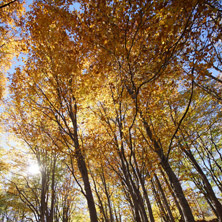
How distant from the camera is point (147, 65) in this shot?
373cm

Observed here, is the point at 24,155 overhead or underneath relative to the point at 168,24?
A: overhead

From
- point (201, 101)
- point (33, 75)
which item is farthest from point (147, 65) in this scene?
point (201, 101)

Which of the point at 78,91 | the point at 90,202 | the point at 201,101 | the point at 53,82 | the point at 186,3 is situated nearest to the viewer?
the point at 186,3

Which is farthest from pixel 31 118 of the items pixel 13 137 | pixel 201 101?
pixel 201 101

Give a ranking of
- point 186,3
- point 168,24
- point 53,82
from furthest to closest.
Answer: point 53,82, point 168,24, point 186,3

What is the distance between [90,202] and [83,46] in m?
4.76

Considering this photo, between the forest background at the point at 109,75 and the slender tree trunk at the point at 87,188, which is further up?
the forest background at the point at 109,75

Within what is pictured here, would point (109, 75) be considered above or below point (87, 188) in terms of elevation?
above

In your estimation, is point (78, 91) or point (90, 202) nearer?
point (90, 202)

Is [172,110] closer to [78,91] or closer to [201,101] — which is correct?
[201,101]

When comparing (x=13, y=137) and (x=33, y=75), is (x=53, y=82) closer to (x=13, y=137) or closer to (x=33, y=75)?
(x=33, y=75)

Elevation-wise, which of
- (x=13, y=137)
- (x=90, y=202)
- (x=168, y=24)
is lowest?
(x=90, y=202)

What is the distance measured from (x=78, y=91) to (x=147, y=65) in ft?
7.89

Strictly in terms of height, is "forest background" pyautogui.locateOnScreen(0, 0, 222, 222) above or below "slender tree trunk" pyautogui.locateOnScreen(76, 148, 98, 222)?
above
